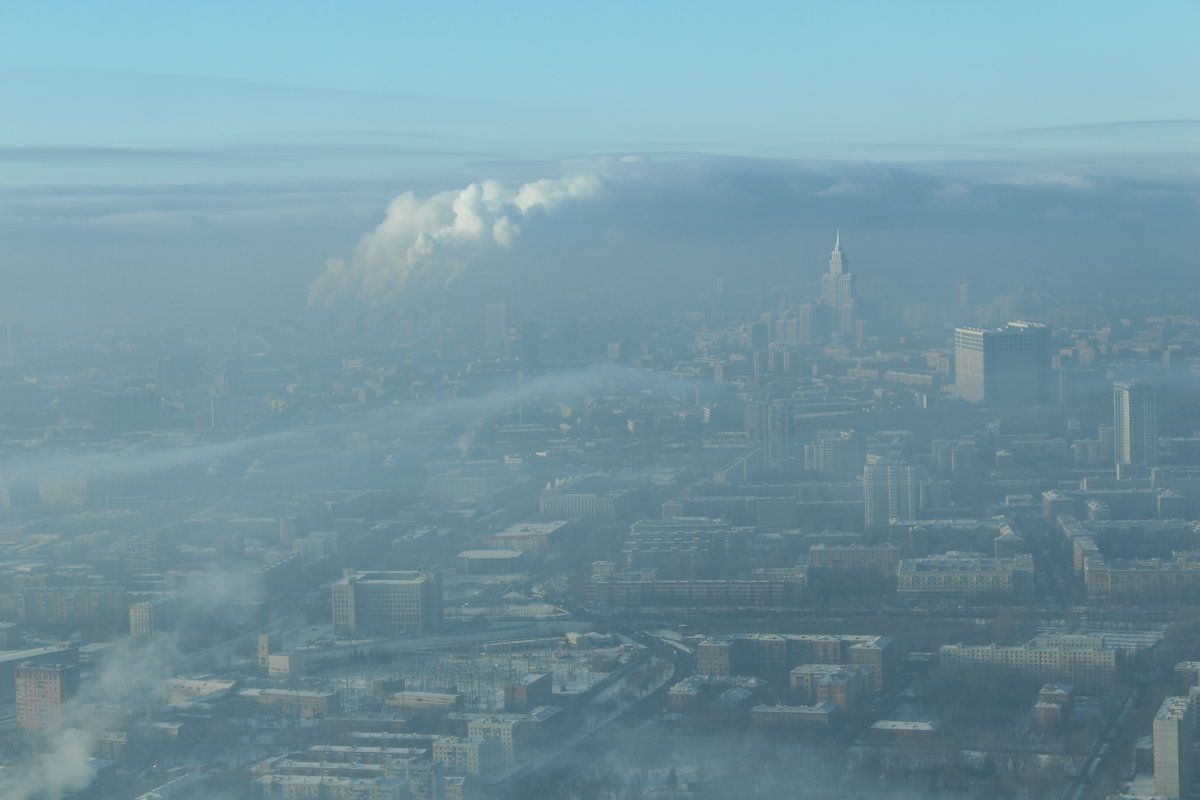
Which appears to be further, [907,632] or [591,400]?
[591,400]

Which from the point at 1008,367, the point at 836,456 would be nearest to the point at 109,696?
the point at 836,456

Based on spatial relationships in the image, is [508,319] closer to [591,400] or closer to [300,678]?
[591,400]

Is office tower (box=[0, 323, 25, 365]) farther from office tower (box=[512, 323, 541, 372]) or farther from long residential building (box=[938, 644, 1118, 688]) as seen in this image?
long residential building (box=[938, 644, 1118, 688])

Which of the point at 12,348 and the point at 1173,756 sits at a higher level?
the point at 12,348

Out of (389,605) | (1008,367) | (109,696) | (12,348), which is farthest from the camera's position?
(1008,367)

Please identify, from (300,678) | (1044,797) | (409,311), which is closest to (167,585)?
(300,678)

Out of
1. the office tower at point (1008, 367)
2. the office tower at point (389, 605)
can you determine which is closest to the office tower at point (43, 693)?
the office tower at point (389, 605)

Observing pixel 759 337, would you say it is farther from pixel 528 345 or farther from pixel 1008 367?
pixel 1008 367
